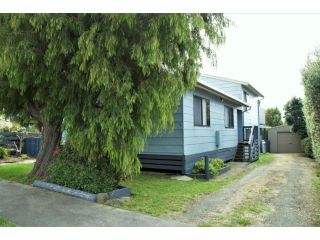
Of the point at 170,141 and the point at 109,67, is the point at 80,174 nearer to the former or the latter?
the point at 109,67

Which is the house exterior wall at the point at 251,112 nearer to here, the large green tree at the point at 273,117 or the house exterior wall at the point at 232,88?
the house exterior wall at the point at 232,88

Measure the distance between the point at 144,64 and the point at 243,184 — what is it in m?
5.06

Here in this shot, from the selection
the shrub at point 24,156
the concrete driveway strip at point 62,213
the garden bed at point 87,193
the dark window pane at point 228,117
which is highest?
the dark window pane at point 228,117

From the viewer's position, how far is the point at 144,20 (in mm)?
5305

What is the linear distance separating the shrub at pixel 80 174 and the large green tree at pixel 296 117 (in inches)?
745

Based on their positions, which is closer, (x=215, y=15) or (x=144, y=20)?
(x=144, y=20)

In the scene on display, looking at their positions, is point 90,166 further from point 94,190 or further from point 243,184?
point 243,184

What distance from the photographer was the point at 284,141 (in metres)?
24.0

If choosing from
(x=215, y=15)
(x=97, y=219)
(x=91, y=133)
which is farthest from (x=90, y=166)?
(x=215, y=15)

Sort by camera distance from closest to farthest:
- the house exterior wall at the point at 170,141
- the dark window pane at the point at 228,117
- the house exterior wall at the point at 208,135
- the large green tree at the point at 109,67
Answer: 1. the large green tree at the point at 109,67
2. the house exterior wall at the point at 170,141
3. the house exterior wall at the point at 208,135
4. the dark window pane at the point at 228,117

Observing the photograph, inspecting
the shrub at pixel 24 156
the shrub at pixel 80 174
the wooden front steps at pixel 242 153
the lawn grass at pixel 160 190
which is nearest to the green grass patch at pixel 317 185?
the lawn grass at pixel 160 190

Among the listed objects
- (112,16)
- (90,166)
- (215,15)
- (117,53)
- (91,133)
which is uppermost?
(215,15)

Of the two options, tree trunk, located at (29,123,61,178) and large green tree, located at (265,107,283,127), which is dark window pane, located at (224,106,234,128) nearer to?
tree trunk, located at (29,123,61,178)

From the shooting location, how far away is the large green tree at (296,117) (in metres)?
21.6
